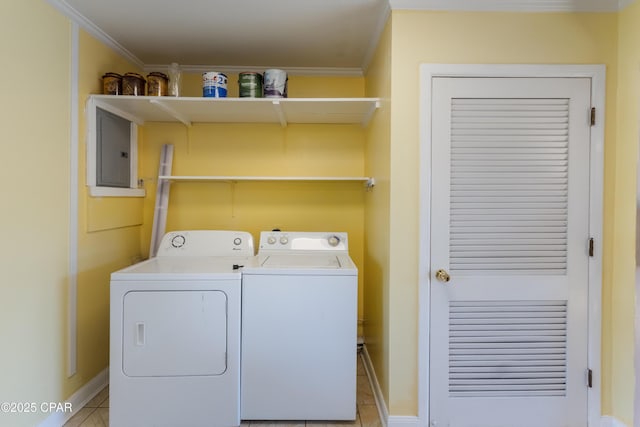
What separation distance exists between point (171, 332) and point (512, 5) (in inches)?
94.8

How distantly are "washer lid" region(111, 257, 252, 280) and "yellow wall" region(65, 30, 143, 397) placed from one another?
1.22 feet

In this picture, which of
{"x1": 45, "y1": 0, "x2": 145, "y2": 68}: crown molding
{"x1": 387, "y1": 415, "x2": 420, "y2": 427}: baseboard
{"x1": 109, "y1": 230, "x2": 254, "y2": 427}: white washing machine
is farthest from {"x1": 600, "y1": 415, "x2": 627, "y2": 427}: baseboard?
{"x1": 45, "y1": 0, "x2": 145, "y2": 68}: crown molding

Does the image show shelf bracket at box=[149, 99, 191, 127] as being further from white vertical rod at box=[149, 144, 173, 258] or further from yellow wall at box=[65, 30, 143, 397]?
yellow wall at box=[65, 30, 143, 397]

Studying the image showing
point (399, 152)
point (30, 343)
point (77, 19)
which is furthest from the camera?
point (77, 19)

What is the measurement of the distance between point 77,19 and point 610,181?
9.88 feet

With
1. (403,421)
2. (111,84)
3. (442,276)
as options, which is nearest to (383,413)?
(403,421)

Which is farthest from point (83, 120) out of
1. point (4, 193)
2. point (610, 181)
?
point (610, 181)

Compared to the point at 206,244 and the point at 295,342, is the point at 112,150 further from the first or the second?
the point at 295,342

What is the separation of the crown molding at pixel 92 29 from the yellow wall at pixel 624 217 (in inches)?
114

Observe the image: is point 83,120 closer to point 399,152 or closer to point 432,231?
point 399,152

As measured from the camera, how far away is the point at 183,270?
5.89 feet

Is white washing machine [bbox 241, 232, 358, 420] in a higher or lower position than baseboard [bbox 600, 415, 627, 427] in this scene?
higher

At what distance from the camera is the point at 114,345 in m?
1.70

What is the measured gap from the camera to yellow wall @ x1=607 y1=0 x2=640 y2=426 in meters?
1.63
